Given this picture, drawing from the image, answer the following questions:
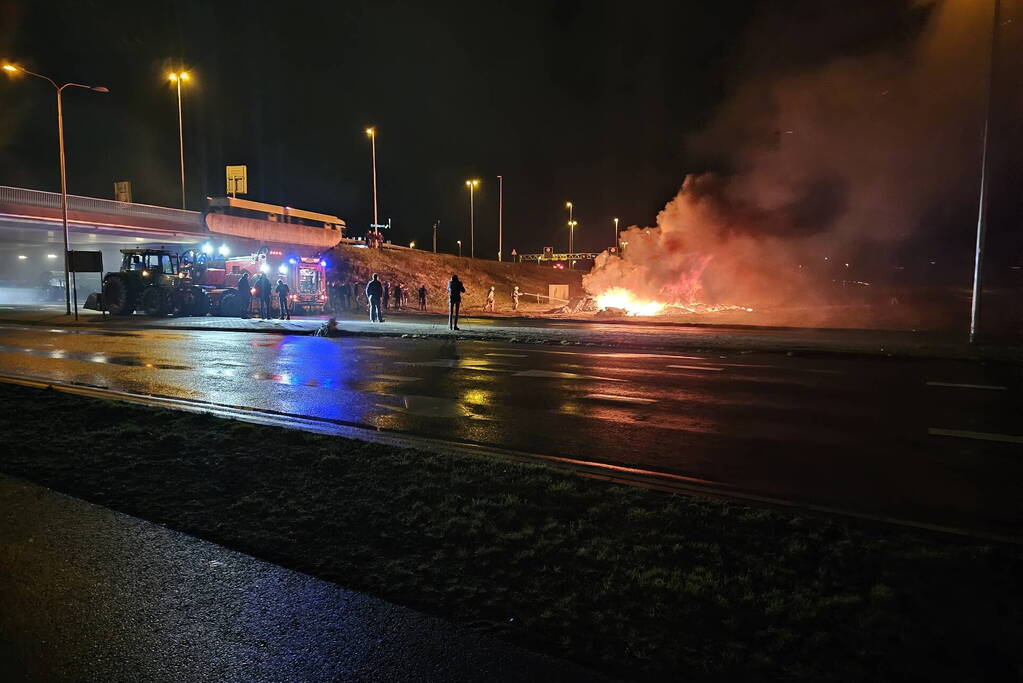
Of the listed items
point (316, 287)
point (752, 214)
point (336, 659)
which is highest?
point (752, 214)

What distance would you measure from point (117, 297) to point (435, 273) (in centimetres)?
2325

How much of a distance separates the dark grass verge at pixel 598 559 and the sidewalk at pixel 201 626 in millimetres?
166

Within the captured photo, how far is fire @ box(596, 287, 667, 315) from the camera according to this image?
31312mm

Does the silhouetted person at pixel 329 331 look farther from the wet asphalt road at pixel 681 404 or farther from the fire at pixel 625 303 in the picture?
the fire at pixel 625 303

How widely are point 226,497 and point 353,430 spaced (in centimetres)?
250

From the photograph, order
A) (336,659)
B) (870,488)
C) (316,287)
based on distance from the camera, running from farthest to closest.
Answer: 1. (316,287)
2. (870,488)
3. (336,659)

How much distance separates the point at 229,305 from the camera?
26.3 metres

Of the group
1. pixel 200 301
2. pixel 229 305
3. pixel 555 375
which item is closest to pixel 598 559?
pixel 555 375

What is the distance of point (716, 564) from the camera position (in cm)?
360

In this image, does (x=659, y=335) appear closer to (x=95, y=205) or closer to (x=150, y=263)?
(x=150, y=263)

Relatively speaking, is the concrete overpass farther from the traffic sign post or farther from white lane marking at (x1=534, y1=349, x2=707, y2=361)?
white lane marking at (x1=534, y1=349, x2=707, y2=361)

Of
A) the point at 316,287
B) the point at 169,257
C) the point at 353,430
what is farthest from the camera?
the point at 316,287

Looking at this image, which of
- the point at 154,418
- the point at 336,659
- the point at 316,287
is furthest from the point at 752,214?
the point at 336,659

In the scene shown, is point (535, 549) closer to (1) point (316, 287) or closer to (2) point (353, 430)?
(2) point (353, 430)
